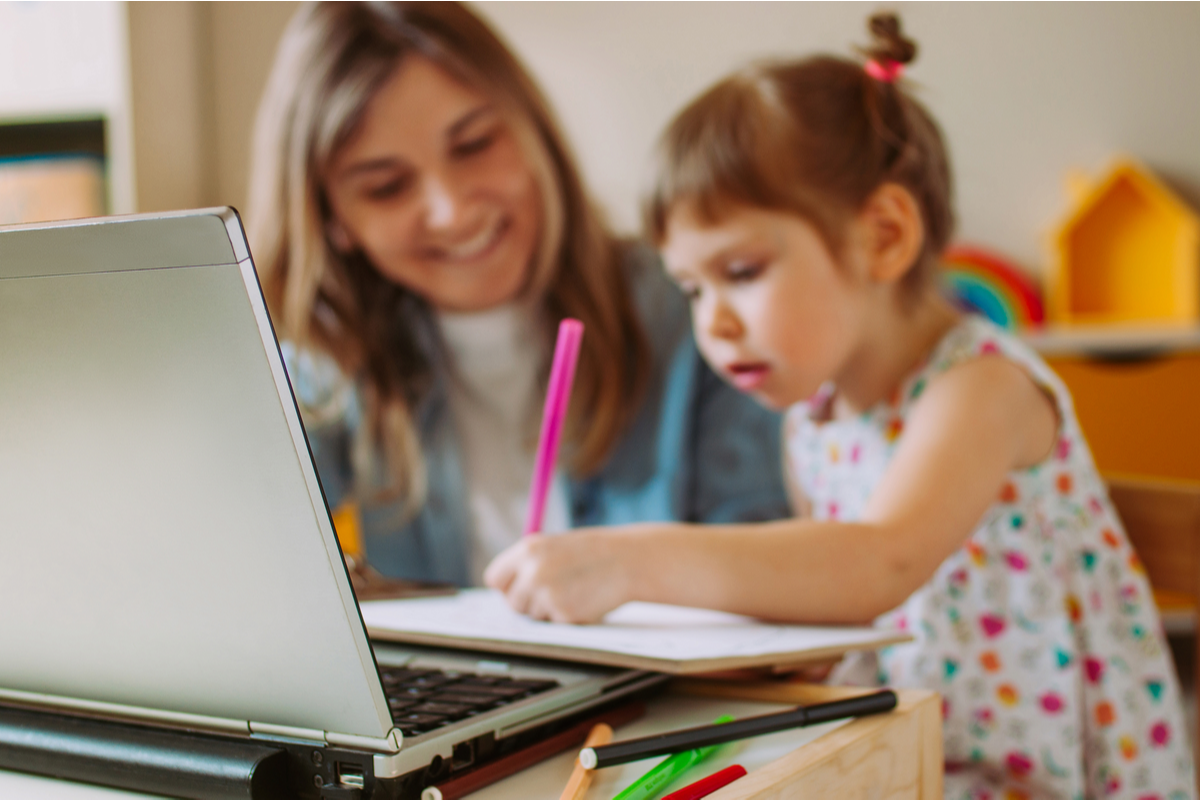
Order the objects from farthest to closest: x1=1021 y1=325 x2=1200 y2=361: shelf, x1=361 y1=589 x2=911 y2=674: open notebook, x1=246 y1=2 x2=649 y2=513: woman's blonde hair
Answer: x1=1021 y1=325 x2=1200 y2=361: shelf, x1=246 y1=2 x2=649 y2=513: woman's blonde hair, x1=361 y1=589 x2=911 y2=674: open notebook

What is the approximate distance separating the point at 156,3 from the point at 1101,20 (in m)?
1.58

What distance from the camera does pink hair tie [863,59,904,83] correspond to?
79cm

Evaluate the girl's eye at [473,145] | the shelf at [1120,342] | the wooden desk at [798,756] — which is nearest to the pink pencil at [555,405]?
the wooden desk at [798,756]

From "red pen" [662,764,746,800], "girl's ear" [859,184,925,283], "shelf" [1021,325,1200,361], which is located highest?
"girl's ear" [859,184,925,283]

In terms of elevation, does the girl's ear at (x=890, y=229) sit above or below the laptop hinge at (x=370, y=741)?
above

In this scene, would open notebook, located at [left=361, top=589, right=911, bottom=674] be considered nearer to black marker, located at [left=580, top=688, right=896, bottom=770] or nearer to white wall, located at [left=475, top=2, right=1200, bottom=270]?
black marker, located at [left=580, top=688, right=896, bottom=770]

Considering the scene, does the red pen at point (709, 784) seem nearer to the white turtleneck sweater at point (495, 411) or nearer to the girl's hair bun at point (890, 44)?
the girl's hair bun at point (890, 44)

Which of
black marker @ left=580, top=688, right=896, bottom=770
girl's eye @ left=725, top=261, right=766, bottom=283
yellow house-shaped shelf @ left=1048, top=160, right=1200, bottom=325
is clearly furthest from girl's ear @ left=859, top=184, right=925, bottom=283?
yellow house-shaped shelf @ left=1048, top=160, right=1200, bottom=325

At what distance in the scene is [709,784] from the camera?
0.32 metres

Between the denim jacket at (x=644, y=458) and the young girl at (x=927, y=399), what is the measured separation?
0.54 ft

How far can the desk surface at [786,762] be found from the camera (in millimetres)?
339

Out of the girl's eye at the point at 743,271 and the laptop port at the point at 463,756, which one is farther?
the girl's eye at the point at 743,271

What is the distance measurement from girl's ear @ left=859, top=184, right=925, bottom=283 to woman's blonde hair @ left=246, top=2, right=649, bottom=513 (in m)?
0.29

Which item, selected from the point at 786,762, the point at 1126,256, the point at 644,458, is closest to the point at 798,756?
the point at 786,762
